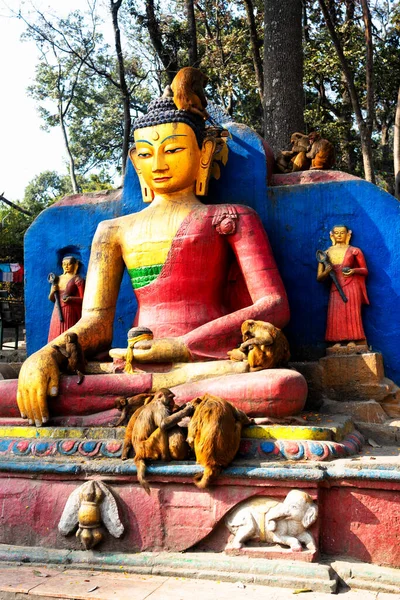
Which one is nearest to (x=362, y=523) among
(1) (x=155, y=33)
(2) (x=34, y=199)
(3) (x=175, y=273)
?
(3) (x=175, y=273)

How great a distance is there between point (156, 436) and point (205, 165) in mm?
2411

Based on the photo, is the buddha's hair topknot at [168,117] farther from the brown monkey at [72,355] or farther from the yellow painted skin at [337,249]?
the brown monkey at [72,355]

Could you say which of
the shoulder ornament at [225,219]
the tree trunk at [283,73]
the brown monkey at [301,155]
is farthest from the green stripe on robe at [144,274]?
the tree trunk at [283,73]

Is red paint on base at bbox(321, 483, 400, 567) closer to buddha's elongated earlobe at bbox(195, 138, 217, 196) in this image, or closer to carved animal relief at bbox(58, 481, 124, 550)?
carved animal relief at bbox(58, 481, 124, 550)

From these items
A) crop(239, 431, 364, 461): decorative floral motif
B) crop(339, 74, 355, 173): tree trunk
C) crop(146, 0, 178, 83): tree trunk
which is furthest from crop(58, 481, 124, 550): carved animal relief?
crop(339, 74, 355, 173): tree trunk

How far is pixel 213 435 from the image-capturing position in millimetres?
3627

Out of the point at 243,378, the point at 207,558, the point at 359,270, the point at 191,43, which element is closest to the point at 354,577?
the point at 207,558

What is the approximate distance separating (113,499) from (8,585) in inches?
27.0

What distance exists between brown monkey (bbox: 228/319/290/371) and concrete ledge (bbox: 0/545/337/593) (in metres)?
1.17

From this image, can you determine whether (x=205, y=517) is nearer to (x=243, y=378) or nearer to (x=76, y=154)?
(x=243, y=378)

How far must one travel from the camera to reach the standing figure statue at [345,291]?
16.9 feet

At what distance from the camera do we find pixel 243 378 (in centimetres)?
414

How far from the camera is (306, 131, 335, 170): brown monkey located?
5.68 metres

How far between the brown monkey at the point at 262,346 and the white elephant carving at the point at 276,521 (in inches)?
35.7
